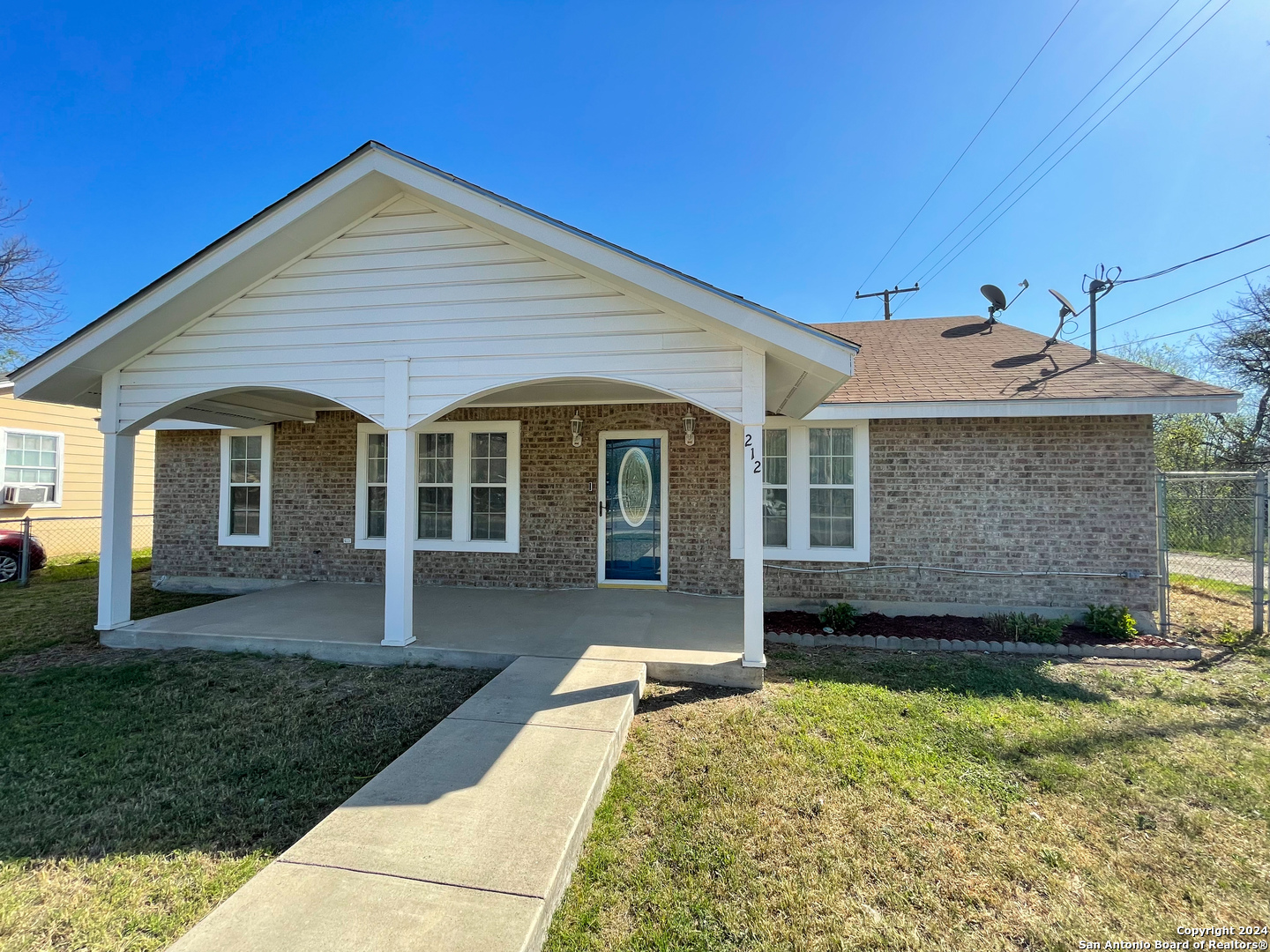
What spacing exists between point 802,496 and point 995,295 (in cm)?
547

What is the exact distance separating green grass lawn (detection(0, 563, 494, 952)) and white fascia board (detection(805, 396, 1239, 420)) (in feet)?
17.4

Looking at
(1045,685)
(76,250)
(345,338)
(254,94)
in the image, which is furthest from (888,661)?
(76,250)

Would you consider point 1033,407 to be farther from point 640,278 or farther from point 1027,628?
point 640,278

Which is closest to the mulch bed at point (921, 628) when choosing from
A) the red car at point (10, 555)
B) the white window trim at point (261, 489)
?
the white window trim at point (261, 489)

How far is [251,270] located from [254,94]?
8.83 meters

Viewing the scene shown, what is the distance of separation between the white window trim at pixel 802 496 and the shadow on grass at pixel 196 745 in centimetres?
405

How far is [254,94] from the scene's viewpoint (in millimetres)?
10859

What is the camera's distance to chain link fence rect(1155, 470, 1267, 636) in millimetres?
6531

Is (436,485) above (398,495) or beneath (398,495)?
above

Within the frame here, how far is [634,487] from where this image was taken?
7914 mm

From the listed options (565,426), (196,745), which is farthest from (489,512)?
(196,745)

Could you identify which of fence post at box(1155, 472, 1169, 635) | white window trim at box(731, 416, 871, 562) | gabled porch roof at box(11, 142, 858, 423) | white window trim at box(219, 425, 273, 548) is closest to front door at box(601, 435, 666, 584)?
white window trim at box(731, 416, 871, 562)

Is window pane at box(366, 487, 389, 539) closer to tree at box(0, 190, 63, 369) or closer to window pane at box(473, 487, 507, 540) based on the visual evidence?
window pane at box(473, 487, 507, 540)

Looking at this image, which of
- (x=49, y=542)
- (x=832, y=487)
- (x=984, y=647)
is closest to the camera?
(x=984, y=647)
